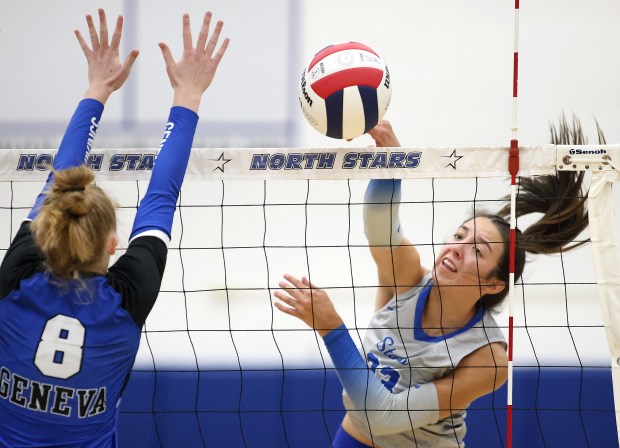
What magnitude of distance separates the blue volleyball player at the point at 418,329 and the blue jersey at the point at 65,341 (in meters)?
1.20

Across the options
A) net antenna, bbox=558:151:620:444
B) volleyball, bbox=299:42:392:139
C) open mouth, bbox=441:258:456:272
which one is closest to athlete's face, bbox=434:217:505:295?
open mouth, bbox=441:258:456:272

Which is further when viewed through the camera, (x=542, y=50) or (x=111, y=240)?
(x=542, y=50)

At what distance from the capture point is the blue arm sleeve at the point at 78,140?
1.94 m

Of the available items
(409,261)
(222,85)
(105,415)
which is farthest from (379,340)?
(222,85)

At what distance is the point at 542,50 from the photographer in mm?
4555

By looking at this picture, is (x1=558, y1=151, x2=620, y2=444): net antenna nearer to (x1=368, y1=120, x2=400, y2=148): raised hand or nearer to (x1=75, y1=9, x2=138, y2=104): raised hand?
(x1=368, y1=120, x2=400, y2=148): raised hand

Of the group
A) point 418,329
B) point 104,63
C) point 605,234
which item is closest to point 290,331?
point 418,329

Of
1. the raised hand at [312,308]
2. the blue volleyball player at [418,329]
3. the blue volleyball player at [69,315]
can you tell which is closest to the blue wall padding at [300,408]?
the blue volleyball player at [418,329]

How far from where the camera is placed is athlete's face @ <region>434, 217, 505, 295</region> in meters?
3.03

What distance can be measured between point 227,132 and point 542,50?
5.96ft

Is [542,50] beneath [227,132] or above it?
above

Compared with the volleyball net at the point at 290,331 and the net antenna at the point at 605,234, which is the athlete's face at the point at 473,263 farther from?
the volleyball net at the point at 290,331

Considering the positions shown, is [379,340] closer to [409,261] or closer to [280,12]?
[409,261]

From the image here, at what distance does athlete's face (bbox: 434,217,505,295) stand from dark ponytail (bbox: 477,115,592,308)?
3cm
